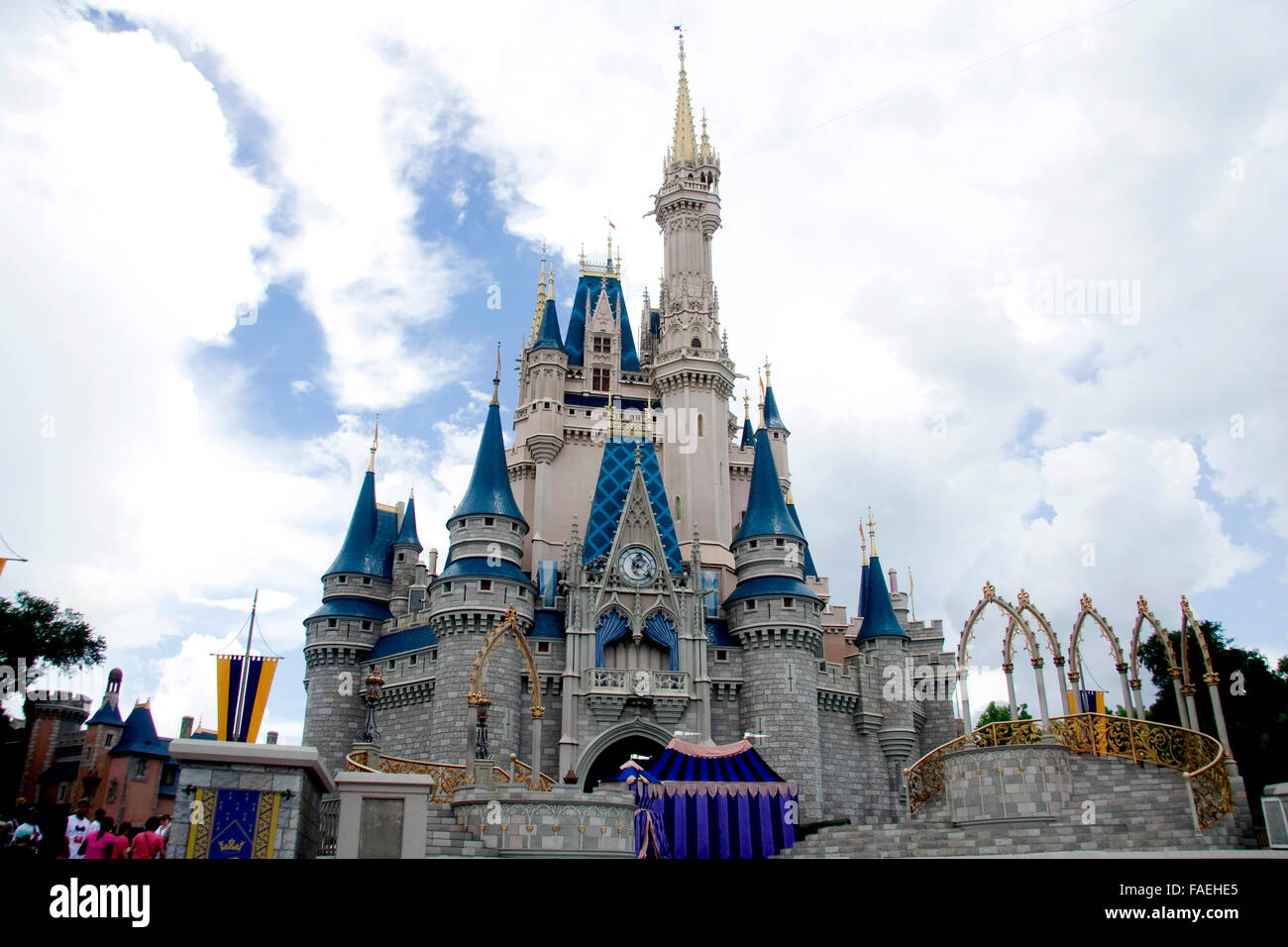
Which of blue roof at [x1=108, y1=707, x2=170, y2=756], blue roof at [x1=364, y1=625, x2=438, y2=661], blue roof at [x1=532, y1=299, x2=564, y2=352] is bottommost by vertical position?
blue roof at [x1=108, y1=707, x2=170, y2=756]

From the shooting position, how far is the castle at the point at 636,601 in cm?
3353

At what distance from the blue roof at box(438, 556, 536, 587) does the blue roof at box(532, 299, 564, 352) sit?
13745 millimetres

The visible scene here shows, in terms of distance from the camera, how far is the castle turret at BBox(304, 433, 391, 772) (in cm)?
3653

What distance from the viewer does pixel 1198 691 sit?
3844 cm

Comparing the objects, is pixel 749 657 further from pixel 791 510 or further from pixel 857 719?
pixel 791 510

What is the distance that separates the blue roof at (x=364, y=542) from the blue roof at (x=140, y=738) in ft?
41.7

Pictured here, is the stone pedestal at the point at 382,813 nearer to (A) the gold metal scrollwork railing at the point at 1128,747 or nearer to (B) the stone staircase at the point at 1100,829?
(B) the stone staircase at the point at 1100,829

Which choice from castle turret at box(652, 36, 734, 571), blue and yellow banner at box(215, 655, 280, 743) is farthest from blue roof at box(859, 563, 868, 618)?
blue and yellow banner at box(215, 655, 280, 743)

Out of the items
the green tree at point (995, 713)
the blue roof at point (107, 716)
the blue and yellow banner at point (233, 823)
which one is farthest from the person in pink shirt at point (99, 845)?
the green tree at point (995, 713)

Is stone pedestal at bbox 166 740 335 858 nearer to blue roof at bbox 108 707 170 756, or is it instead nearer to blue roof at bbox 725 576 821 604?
blue roof at bbox 725 576 821 604
